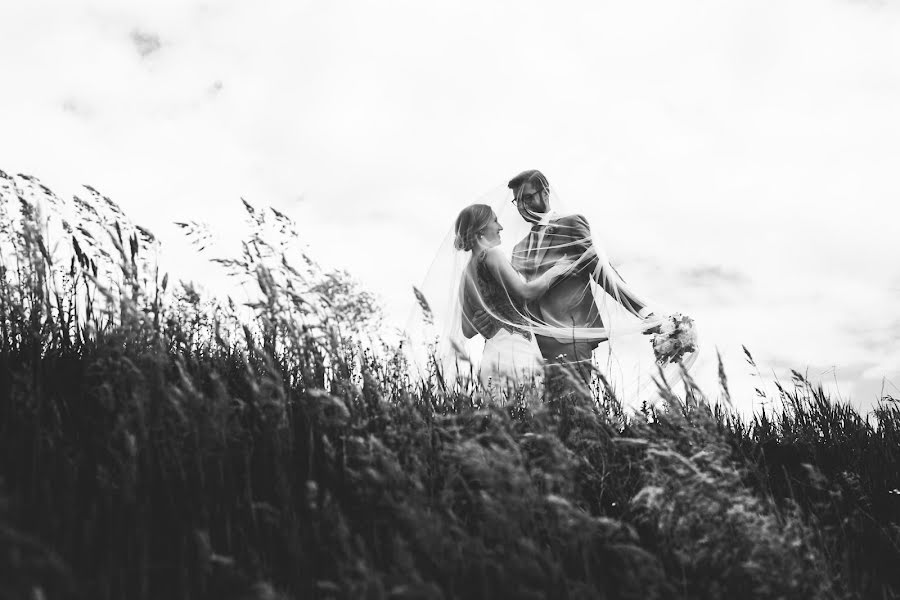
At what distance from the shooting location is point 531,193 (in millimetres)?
5742

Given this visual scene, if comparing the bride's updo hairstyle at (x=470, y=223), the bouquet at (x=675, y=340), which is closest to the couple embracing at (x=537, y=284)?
the bride's updo hairstyle at (x=470, y=223)

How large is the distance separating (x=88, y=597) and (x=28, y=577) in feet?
1.35

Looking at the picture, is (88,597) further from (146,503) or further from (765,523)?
(765,523)

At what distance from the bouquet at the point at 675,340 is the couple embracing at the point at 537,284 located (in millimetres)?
246

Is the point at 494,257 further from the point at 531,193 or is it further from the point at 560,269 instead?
the point at 531,193

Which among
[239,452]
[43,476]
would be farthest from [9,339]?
[239,452]

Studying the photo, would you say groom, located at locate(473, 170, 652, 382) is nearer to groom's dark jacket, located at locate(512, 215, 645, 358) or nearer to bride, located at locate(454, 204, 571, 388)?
groom's dark jacket, located at locate(512, 215, 645, 358)

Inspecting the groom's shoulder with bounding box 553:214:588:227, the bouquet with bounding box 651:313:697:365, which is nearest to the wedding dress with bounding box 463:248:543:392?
the groom's shoulder with bounding box 553:214:588:227

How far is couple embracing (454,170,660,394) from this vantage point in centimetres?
539

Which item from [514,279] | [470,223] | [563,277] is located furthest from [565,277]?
[470,223]

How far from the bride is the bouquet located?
32.6 inches

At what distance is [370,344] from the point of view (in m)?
3.53

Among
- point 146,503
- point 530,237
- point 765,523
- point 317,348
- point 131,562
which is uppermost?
point 530,237

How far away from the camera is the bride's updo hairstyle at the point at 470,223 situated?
5.61m
